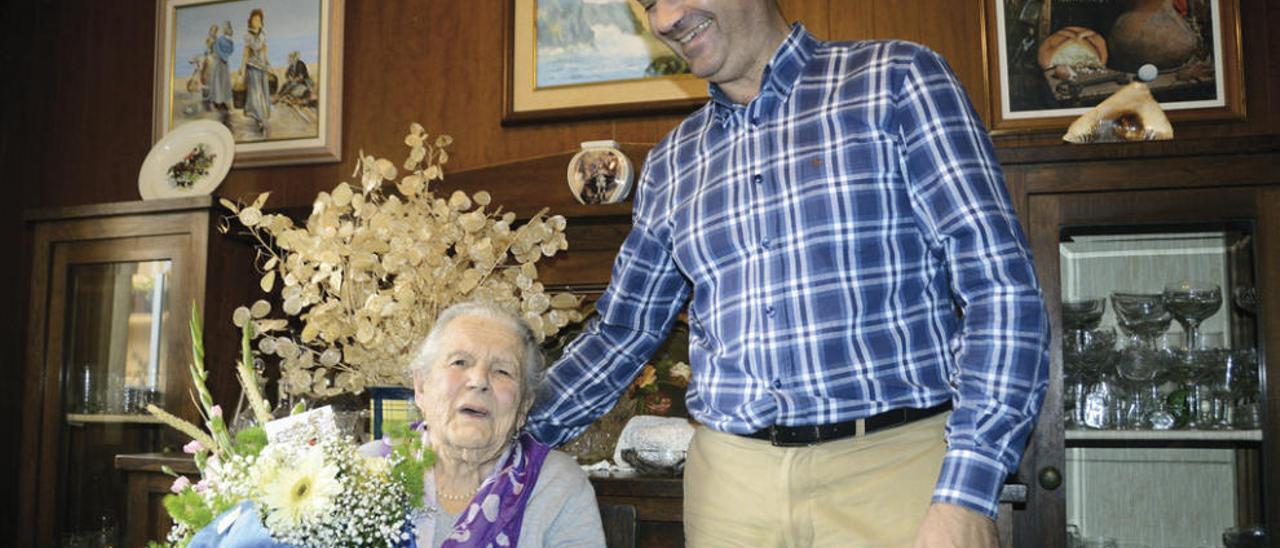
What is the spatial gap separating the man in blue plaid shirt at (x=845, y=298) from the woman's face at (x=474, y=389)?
1.14 feet

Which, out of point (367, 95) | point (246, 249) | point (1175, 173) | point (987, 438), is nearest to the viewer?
point (987, 438)

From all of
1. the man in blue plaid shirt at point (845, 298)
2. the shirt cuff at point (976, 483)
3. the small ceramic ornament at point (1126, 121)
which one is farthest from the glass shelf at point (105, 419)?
the small ceramic ornament at point (1126, 121)

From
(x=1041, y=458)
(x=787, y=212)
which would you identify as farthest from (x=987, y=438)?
(x=1041, y=458)

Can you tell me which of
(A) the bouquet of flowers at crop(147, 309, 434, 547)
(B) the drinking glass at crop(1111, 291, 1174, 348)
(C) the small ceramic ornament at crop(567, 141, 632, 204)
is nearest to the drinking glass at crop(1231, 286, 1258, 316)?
(B) the drinking glass at crop(1111, 291, 1174, 348)

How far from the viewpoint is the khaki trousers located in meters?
1.45

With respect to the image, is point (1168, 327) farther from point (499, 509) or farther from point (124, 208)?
point (124, 208)

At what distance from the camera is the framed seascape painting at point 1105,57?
2.54 metres

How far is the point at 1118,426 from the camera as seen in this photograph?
2207 millimetres

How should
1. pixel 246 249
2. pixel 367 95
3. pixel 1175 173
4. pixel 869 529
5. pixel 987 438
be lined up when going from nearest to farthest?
pixel 987 438 → pixel 869 529 → pixel 1175 173 → pixel 246 249 → pixel 367 95

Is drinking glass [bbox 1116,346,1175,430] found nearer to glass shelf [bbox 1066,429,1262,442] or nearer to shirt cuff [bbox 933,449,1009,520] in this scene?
glass shelf [bbox 1066,429,1262,442]

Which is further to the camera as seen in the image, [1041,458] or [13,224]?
[13,224]

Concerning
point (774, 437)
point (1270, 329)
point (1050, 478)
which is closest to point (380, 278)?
point (774, 437)

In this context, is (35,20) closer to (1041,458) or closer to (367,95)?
(367,95)

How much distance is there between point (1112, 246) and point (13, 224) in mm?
3422
